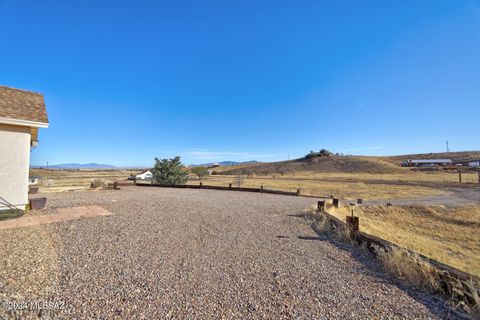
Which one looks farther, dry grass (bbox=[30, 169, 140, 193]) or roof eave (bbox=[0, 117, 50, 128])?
dry grass (bbox=[30, 169, 140, 193])

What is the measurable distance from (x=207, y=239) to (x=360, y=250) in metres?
3.42

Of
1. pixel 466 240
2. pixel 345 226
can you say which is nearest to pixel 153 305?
pixel 345 226

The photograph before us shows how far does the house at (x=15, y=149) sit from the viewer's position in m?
6.36

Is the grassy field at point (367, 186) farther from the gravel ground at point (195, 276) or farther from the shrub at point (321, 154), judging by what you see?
the shrub at point (321, 154)

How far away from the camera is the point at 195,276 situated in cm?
333

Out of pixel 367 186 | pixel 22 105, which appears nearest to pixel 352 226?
pixel 22 105

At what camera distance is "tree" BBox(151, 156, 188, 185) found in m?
23.0

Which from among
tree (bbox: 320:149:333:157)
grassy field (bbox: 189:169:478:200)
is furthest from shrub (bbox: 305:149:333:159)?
grassy field (bbox: 189:169:478:200)

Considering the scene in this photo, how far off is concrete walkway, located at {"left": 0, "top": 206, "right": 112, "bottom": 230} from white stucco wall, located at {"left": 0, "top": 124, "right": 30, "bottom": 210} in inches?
27.7

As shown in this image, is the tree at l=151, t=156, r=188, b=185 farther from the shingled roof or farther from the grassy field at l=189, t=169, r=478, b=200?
the shingled roof

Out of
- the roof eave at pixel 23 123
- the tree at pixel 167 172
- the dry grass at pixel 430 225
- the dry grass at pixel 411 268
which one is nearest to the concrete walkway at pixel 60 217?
the roof eave at pixel 23 123

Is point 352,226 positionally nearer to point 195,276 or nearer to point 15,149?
point 195,276

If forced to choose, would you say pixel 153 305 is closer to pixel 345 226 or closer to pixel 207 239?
pixel 207 239

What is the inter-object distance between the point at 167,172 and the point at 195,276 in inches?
825
